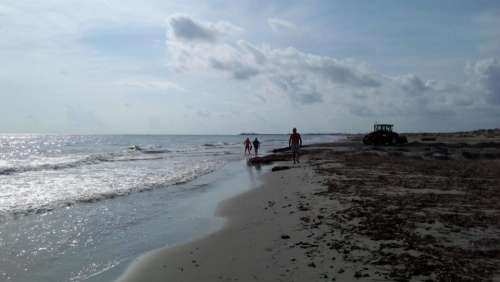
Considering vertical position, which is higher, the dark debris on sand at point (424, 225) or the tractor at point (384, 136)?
the tractor at point (384, 136)

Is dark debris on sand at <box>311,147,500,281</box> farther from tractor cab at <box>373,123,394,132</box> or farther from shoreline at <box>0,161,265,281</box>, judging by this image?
tractor cab at <box>373,123,394,132</box>

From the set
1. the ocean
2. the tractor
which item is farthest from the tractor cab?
the ocean

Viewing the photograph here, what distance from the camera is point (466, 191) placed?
1206cm

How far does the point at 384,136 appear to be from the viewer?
42969 millimetres

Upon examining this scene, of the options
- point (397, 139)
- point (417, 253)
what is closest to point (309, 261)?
point (417, 253)

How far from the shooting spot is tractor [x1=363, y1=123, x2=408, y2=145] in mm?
42719

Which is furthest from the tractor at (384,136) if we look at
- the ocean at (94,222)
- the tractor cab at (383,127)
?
the ocean at (94,222)

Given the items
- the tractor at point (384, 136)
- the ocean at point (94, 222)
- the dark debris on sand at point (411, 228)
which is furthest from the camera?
the tractor at point (384, 136)

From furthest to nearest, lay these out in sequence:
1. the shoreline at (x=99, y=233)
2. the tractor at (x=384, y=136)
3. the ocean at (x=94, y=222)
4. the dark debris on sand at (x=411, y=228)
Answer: the tractor at (x=384, y=136)
the ocean at (x=94, y=222)
the shoreline at (x=99, y=233)
the dark debris on sand at (x=411, y=228)

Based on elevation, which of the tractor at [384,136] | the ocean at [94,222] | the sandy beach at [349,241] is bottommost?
the ocean at [94,222]

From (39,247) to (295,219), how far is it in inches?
212

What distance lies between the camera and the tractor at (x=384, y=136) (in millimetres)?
42719

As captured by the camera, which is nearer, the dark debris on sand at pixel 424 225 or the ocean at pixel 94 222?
the dark debris on sand at pixel 424 225

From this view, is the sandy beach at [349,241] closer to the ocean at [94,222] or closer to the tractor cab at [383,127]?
the ocean at [94,222]
